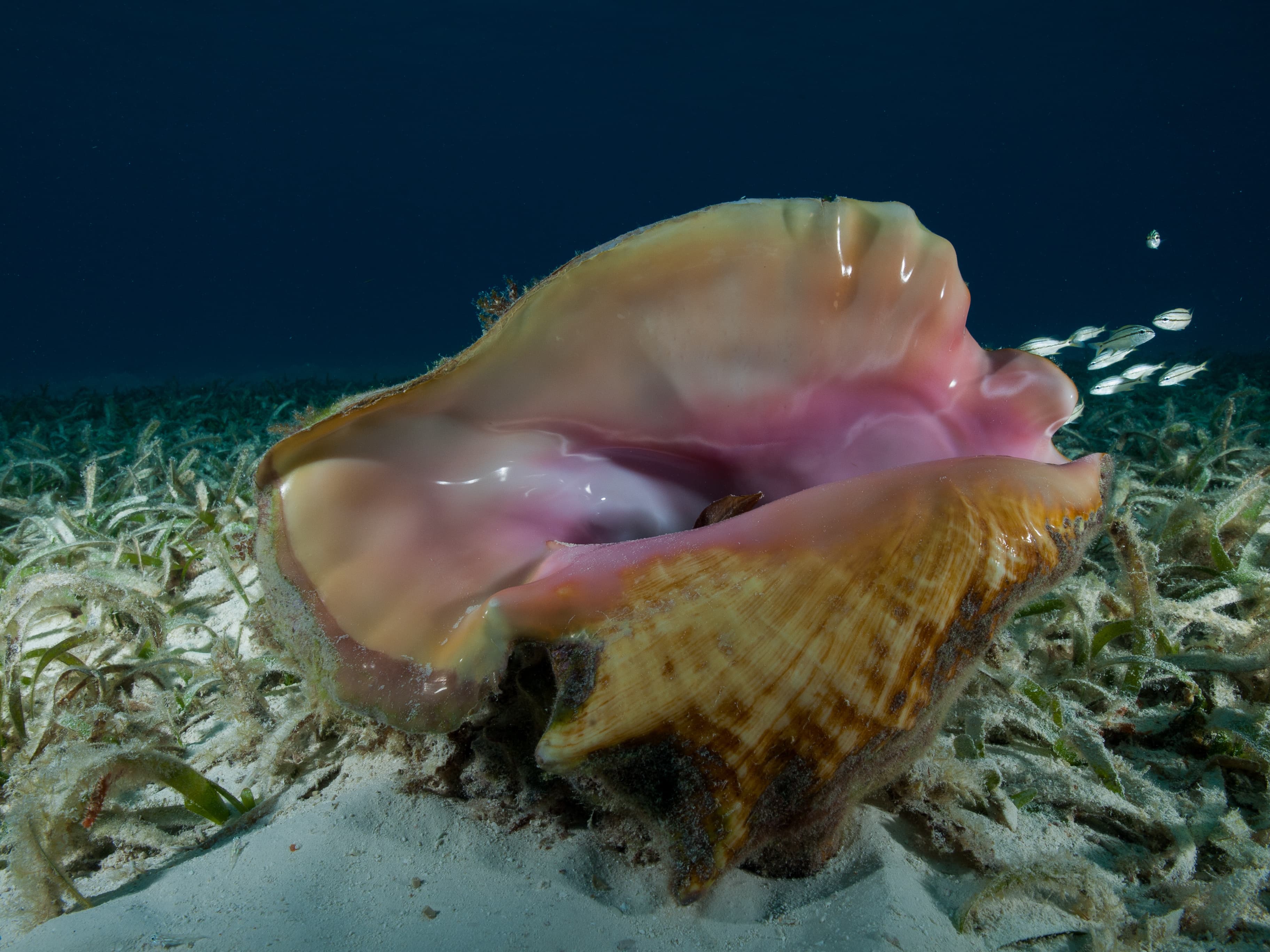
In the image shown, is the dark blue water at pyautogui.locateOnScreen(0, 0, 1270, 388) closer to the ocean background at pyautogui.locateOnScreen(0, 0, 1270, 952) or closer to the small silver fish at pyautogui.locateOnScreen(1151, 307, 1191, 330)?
the ocean background at pyautogui.locateOnScreen(0, 0, 1270, 952)

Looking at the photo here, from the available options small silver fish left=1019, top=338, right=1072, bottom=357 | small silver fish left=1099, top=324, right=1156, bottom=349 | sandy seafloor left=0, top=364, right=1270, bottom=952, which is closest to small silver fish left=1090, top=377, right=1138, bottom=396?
small silver fish left=1099, top=324, right=1156, bottom=349

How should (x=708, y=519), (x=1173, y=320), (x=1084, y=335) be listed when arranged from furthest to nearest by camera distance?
(x=1173, y=320) < (x=1084, y=335) < (x=708, y=519)

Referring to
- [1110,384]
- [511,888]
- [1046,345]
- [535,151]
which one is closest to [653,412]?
[511,888]

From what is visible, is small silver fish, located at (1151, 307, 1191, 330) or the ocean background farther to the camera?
small silver fish, located at (1151, 307, 1191, 330)

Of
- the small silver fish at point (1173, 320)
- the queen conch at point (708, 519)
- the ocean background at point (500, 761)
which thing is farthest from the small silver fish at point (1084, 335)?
the queen conch at point (708, 519)

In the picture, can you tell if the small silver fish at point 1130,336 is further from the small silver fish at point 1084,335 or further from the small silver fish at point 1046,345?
the small silver fish at point 1046,345

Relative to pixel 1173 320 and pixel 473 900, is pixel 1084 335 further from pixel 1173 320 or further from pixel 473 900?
pixel 473 900
